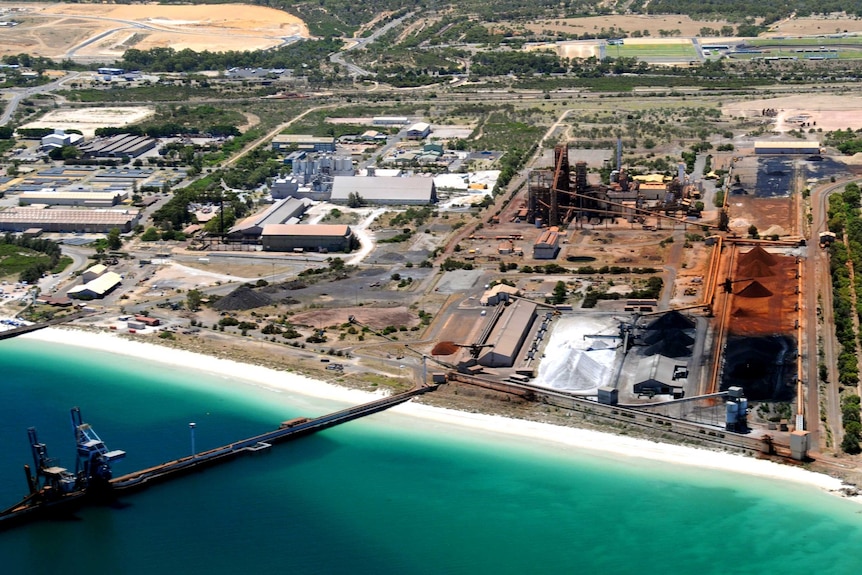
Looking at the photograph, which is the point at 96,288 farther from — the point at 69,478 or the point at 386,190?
the point at 386,190

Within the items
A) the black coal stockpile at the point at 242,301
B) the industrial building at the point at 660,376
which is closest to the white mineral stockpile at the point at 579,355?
the industrial building at the point at 660,376

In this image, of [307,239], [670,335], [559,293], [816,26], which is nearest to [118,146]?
[307,239]

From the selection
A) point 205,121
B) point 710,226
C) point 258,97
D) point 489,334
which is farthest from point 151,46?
point 489,334

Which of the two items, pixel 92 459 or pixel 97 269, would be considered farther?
pixel 97 269

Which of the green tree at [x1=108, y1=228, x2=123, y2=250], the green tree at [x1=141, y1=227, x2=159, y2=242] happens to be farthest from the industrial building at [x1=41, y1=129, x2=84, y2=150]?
the green tree at [x1=108, y1=228, x2=123, y2=250]

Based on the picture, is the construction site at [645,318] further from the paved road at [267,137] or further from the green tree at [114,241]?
the paved road at [267,137]

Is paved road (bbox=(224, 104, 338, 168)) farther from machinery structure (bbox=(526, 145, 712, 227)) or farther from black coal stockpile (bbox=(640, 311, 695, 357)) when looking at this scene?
black coal stockpile (bbox=(640, 311, 695, 357))
